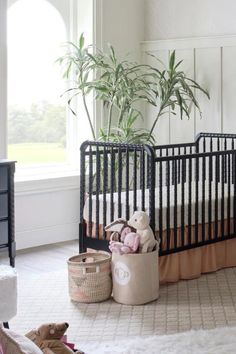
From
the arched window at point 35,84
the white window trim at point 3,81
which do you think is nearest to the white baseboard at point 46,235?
the arched window at point 35,84

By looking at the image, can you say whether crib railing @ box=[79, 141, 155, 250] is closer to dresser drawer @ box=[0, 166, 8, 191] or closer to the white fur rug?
dresser drawer @ box=[0, 166, 8, 191]

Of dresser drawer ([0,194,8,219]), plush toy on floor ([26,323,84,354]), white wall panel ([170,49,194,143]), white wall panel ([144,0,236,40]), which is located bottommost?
plush toy on floor ([26,323,84,354])

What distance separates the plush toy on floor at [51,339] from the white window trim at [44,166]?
2895 mm

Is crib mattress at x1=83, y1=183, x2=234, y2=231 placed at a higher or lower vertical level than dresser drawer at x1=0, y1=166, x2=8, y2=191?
lower

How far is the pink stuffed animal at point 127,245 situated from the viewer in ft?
12.0

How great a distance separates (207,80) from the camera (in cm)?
545

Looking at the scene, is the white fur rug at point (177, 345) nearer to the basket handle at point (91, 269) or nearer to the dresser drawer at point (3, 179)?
the basket handle at point (91, 269)

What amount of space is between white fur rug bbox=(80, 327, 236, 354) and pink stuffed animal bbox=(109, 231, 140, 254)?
2.27 feet

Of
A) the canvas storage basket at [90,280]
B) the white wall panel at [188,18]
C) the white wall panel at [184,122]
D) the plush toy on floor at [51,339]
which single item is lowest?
the canvas storage basket at [90,280]

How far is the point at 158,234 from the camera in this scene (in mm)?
4008

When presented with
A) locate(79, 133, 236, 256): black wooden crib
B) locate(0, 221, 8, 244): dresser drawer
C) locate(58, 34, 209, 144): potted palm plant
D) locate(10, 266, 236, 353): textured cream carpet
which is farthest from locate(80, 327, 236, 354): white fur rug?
locate(58, 34, 209, 144): potted palm plant

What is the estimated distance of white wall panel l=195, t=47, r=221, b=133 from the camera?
17.6 feet

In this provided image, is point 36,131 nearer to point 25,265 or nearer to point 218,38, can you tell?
point 25,265

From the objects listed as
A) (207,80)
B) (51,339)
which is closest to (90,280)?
(51,339)
